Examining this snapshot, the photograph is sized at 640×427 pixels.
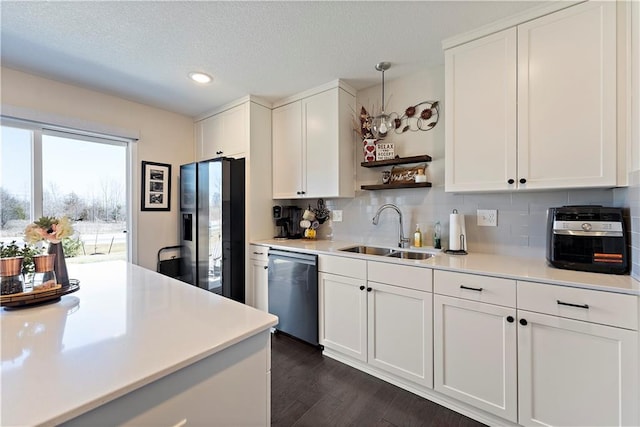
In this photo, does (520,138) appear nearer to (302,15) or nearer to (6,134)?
(302,15)

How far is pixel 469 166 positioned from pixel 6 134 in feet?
12.1

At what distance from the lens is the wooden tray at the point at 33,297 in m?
1.04

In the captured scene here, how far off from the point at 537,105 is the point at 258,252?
8.10 feet

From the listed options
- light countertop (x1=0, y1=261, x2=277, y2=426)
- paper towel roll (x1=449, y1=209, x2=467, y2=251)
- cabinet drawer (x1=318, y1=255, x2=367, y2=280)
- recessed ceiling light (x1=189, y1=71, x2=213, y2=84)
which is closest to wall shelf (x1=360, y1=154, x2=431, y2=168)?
paper towel roll (x1=449, y1=209, x2=467, y2=251)

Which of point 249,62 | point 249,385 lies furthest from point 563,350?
point 249,62

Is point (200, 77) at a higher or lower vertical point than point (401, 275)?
higher

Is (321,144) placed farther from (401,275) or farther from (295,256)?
(401,275)

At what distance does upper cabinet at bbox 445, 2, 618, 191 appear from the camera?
1.47 m

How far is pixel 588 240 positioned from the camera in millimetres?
1482

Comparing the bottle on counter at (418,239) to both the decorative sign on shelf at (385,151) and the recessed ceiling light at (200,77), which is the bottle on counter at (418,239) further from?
the recessed ceiling light at (200,77)

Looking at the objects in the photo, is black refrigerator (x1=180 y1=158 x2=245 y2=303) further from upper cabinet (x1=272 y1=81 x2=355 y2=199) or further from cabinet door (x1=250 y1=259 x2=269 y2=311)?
upper cabinet (x1=272 y1=81 x2=355 y2=199)

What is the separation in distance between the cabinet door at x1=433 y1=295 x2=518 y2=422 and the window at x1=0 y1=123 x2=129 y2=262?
324 centimetres

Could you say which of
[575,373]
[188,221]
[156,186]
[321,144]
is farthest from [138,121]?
[575,373]

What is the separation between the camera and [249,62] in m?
2.21
